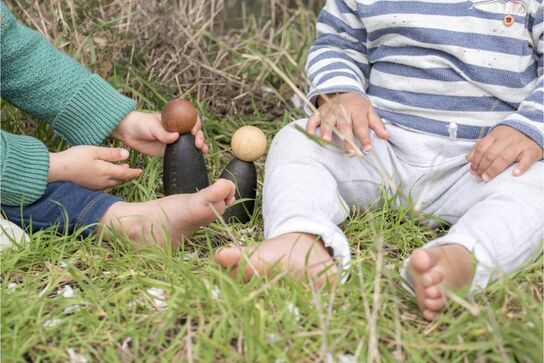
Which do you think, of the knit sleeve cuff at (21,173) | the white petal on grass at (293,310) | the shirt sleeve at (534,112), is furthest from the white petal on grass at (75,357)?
the shirt sleeve at (534,112)

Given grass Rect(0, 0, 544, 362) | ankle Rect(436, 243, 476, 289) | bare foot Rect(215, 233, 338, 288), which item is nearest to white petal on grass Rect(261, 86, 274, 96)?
grass Rect(0, 0, 544, 362)

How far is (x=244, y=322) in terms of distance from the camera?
135 cm

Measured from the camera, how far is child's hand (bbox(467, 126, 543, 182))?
1742 millimetres

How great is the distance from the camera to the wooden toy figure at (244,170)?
1934mm

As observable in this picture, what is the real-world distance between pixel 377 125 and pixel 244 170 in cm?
34

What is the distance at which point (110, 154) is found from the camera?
6.40ft

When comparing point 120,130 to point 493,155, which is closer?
point 493,155

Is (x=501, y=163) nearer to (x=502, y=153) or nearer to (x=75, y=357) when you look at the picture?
(x=502, y=153)

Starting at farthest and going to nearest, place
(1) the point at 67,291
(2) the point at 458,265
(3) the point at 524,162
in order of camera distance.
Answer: (3) the point at 524,162, (1) the point at 67,291, (2) the point at 458,265

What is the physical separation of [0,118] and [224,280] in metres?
1.11

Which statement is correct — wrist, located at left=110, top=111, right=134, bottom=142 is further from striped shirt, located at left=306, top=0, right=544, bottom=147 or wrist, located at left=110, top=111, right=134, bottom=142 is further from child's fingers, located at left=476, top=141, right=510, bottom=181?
child's fingers, located at left=476, top=141, right=510, bottom=181

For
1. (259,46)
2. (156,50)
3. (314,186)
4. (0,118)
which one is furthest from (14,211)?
(259,46)

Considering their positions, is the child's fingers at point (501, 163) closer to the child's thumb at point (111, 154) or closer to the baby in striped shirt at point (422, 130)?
the baby in striped shirt at point (422, 130)

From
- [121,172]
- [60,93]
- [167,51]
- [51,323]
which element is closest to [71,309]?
[51,323]
